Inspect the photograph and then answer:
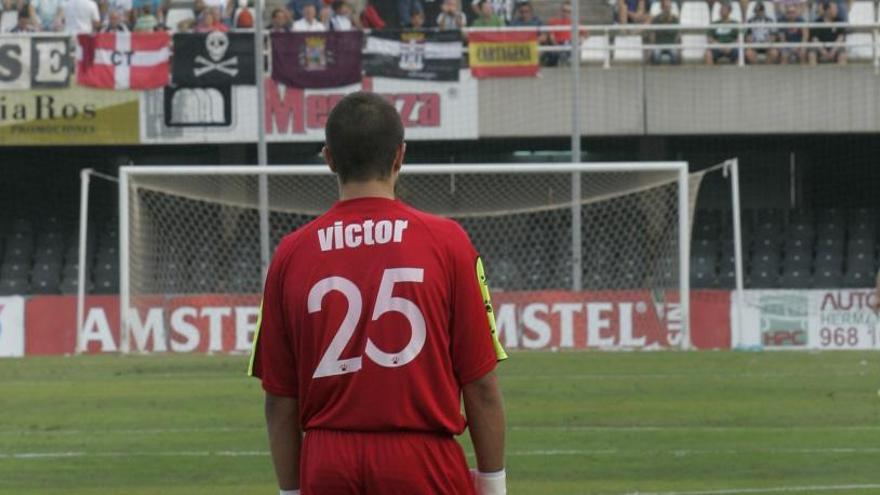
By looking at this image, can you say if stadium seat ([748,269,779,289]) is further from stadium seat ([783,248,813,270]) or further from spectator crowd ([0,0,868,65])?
spectator crowd ([0,0,868,65])

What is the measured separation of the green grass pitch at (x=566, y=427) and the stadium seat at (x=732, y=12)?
1202 cm

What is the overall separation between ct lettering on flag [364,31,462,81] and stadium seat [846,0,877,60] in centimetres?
786

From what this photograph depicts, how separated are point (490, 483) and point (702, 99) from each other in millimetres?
27685

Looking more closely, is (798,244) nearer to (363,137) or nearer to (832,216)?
A: (832,216)

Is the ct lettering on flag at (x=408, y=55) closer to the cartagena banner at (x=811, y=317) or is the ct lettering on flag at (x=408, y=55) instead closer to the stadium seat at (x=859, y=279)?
the cartagena banner at (x=811, y=317)

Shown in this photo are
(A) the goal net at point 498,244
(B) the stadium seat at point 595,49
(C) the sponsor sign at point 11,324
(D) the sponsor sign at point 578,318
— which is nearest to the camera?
(A) the goal net at point 498,244

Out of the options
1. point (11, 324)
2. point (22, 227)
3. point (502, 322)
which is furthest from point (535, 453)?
point (22, 227)

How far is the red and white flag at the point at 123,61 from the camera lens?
29188mm

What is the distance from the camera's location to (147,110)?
29.9 metres

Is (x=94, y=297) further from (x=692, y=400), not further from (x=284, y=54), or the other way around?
(x=692, y=400)

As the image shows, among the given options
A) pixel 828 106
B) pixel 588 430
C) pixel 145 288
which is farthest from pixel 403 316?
pixel 828 106

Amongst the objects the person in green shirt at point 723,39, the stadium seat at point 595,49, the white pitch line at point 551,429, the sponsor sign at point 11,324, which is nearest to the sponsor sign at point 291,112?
the stadium seat at point 595,49

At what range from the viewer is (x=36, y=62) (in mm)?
29703

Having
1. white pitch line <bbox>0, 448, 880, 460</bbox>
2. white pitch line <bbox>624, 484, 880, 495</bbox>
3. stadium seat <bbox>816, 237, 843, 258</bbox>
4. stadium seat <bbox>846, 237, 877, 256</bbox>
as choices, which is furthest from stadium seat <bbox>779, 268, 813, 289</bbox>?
white pitch line <bbox>624, 484, 880, 495</bbox>
